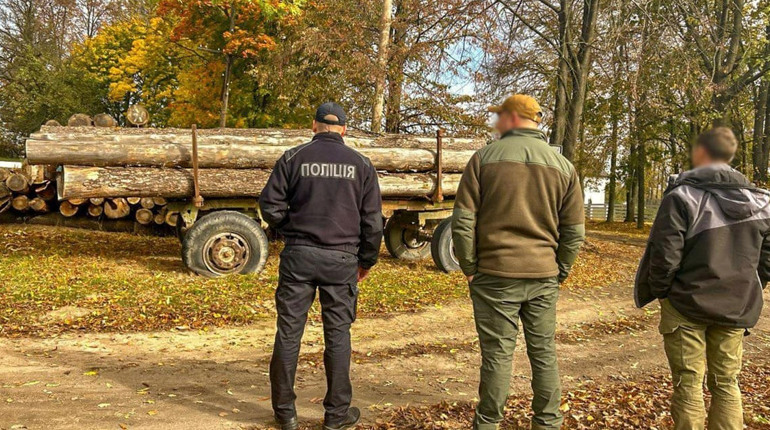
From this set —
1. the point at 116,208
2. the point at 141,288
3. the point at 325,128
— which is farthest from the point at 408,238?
the point at 325,128

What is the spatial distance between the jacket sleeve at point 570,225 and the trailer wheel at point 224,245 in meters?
6.13

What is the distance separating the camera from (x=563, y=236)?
364 centimetres

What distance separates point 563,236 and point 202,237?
6.35 metres

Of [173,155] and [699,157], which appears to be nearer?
[699,157]

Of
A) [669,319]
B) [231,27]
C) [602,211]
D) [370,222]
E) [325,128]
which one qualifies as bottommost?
[669,319]

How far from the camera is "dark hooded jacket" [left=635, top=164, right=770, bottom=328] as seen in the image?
3.22m

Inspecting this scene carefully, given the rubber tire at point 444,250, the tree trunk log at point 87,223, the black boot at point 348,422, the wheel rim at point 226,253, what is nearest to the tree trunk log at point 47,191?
the tree trunk log at point 87,223

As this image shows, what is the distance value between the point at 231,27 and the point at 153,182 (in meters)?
11.1

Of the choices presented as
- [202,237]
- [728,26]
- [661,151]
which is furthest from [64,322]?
[661,151]

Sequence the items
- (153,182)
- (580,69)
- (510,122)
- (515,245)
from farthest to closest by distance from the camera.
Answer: (580,69)
(153,182)
(510,122)
(515,245)

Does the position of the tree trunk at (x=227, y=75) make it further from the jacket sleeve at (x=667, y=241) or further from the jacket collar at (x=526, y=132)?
the jacket sleeve at (x=667, y=241)

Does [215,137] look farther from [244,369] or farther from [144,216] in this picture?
[144,216]

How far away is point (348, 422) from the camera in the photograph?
12.6 ft

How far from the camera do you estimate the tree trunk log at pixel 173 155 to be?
840 centimetres
